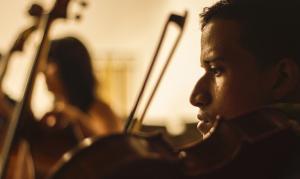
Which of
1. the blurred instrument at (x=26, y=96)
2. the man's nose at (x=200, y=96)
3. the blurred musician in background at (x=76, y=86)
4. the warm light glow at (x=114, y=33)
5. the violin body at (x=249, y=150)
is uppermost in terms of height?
the violin body at (x=249, y=150)

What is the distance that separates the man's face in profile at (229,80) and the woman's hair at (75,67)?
1071mm

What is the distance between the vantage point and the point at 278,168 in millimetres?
810

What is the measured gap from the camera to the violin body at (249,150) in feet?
2.53

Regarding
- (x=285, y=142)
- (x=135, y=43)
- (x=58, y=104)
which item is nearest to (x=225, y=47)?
(x=285, y=142)

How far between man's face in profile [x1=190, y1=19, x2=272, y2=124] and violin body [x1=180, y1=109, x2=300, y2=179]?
156mm

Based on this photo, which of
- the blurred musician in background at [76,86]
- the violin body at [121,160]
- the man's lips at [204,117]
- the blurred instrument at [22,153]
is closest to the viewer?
the violin body at [121,160]

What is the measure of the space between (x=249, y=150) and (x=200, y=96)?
227 mm

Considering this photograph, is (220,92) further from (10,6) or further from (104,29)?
(10,6)

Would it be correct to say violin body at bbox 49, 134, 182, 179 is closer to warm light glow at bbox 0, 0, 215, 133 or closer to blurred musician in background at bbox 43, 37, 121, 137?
blurred musician in background at bbox 43, 37, 121, 137

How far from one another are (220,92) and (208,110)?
0.04 metres

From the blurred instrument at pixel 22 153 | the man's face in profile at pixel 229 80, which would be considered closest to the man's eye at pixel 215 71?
the man's face in profile at pixel 229 80

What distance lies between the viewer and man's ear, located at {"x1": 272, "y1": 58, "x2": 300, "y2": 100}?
97cm

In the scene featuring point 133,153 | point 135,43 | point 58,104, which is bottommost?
point 135,43

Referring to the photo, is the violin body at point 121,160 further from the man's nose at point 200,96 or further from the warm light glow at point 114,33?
the warm light glow at point 114,33
